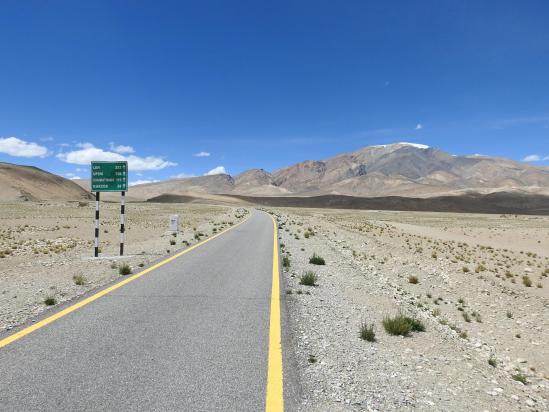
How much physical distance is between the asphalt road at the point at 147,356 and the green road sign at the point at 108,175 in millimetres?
8353

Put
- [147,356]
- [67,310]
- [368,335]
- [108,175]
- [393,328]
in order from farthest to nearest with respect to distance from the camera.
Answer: [108,175] → [67,310] → [393,328] → [368,335] → [147,356]

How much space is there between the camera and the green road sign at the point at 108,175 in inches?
688

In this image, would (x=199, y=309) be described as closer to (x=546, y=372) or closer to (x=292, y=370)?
(x=292, y=370)

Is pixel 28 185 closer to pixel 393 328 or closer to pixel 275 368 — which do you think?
pixel 393 328

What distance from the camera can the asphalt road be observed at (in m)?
4.64

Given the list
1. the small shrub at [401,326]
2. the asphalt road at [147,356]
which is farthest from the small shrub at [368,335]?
the asphalt road at [147,356]

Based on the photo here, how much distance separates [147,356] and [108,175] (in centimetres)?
1324

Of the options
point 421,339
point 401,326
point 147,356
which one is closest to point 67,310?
point 147,356

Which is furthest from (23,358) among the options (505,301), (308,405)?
(505,301)

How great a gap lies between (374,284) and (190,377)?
9488 millimetres

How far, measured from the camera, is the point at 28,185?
174m

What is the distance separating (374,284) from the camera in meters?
13.6

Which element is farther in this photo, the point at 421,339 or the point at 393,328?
the point at 393,328

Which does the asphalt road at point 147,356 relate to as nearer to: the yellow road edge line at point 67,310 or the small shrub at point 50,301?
the yellow road edge line at point 67,310
